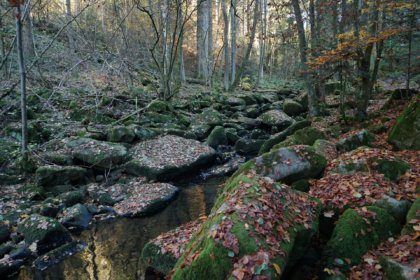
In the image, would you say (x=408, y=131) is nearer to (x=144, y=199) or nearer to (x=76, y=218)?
(x=144, y=199)

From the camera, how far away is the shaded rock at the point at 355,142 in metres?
9.42

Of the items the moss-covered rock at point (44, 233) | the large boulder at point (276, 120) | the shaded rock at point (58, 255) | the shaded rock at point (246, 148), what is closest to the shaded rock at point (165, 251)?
the shaded rock at point (58, 255)

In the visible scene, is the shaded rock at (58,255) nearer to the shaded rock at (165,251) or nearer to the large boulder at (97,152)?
the shaded rock at (165,251)

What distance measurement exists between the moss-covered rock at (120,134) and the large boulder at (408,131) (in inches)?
334

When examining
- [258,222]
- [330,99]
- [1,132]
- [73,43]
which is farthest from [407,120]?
[73,43]

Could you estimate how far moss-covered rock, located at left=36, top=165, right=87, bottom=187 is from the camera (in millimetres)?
10055

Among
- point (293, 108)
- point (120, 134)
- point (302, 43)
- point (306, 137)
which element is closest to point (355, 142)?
point (306, 137)

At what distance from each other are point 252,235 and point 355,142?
Result: 6076mm

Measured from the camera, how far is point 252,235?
14.7 ft

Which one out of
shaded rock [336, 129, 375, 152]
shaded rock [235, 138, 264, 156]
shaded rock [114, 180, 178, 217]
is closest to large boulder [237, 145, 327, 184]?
shaded rock [336, 129, 375, 152]

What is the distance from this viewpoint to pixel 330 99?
18.7 meters

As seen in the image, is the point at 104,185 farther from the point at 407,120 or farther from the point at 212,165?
the point at 407,120

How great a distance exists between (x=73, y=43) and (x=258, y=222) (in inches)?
718

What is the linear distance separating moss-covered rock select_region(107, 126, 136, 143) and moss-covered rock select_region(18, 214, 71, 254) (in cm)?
529
